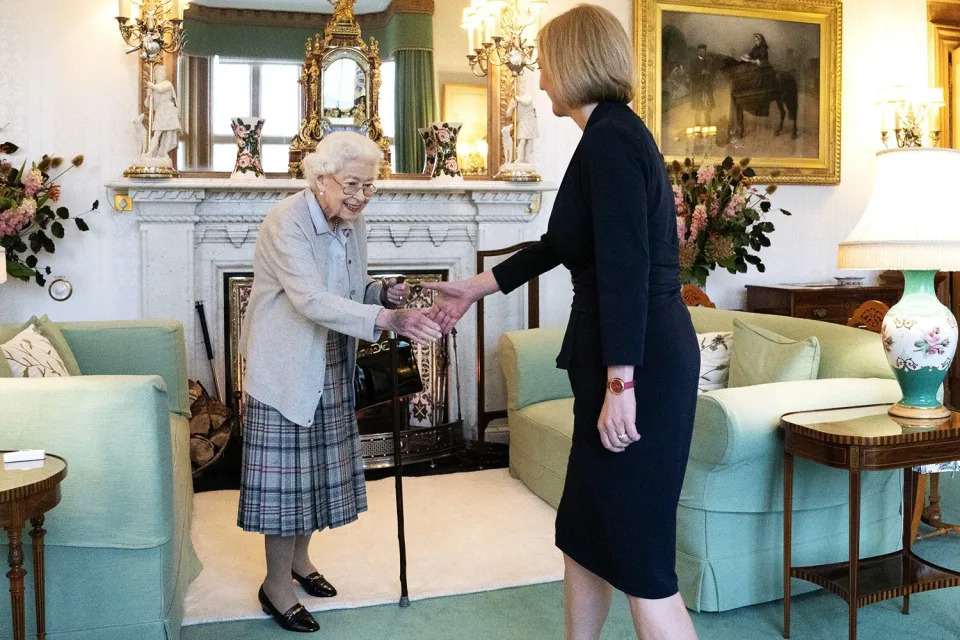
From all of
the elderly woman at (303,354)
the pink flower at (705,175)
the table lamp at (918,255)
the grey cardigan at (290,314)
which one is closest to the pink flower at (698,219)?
the pink flower at (705,175)

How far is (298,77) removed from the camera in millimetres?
5148

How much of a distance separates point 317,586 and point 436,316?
3.74 ft

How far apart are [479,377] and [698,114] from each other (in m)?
2.18

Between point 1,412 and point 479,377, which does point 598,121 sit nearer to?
point 1,412

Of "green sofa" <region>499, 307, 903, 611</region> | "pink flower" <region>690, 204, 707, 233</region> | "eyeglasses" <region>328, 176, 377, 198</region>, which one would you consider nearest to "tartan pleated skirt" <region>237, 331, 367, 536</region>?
"eyeglasses" <region>328, 176, 377, 198</region>

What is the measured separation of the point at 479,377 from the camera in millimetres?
4969

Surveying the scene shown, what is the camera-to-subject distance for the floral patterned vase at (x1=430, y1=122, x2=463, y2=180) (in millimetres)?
5199

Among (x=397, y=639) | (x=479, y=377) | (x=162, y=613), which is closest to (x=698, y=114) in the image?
(x=479, y=377)

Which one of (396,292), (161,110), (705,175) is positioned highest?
(161,110)

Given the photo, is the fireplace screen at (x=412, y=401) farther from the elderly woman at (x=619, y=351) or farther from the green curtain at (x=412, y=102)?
the elderly woman at (x=619, y=351)

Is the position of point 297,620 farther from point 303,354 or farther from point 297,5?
point 297,5

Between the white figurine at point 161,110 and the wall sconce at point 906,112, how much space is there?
168 inches

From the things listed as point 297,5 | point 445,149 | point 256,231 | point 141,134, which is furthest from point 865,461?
point 297,5

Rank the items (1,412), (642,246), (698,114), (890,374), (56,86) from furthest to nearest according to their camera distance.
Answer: (698,114), (56,86), (890,374), (1,412), (642,246)
